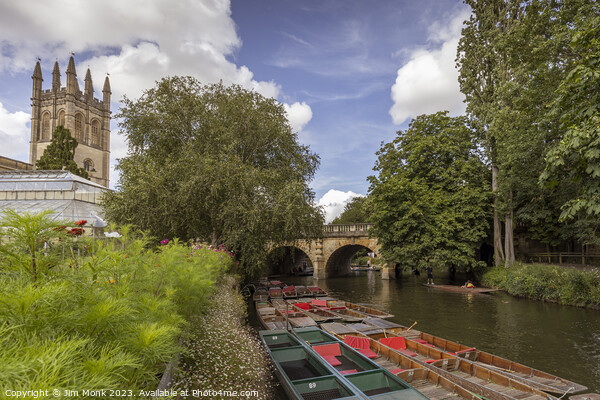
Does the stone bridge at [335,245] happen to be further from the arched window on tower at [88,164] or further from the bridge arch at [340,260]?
the arched window on tower at [88,164]

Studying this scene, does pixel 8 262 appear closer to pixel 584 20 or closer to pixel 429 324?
pixel 429 324

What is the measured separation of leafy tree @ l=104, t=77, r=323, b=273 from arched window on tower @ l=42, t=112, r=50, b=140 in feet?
155

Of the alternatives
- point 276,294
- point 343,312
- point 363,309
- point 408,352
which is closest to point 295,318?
point 343,312

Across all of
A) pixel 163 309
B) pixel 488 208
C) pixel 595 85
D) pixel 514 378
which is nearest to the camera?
pixel 163 309

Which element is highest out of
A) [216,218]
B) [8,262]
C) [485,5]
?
[485,5]

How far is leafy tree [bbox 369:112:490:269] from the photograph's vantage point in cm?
2103

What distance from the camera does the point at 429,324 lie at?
1242 cm

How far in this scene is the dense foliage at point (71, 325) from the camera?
1541 mm

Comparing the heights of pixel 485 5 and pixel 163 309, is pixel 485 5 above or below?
above

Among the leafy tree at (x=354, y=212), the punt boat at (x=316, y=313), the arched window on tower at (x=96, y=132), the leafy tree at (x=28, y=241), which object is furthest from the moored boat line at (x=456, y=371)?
the arched window on tower at (x=96, y=132)

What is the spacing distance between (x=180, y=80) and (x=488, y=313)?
1734 cm

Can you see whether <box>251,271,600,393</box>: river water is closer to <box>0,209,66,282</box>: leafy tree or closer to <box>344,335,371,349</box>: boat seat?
<box>344,335,371,349</box>: boat seat

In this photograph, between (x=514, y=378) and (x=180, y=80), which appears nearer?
(x=514, y=378)

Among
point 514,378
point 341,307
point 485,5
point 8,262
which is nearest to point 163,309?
point 8,262
